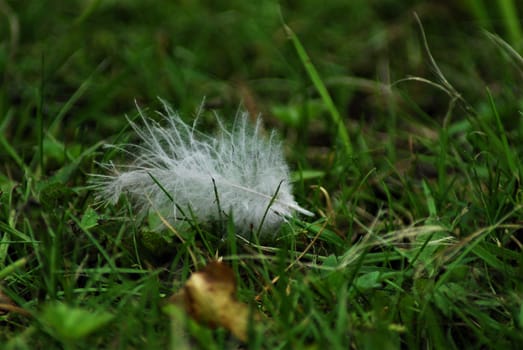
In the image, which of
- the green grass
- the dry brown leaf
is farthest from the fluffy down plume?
the dry brown leaf

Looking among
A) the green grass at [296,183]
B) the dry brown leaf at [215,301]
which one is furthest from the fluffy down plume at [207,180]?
the dry brown leaf at [215,301]

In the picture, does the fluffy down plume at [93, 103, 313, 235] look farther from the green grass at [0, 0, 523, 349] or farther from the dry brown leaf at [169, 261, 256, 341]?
the dry brown leaf at [169, 261, 256, 341]

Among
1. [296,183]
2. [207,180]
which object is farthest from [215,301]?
[296,183]

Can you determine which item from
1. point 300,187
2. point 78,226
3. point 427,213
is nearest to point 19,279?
point 78,226

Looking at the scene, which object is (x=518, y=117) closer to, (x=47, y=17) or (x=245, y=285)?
(x=245, y=285)

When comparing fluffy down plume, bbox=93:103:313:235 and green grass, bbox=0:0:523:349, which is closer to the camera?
green grass, bbox=0:0:523:349

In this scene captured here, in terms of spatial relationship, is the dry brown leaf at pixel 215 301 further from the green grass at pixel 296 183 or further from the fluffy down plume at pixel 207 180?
the fluffy down plume at pixel 207 180

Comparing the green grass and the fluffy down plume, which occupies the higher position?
the fluffy down plume
